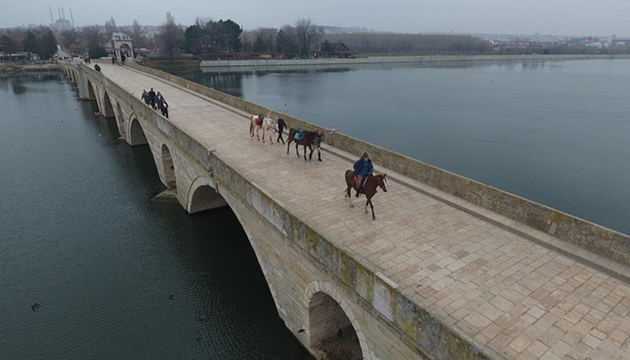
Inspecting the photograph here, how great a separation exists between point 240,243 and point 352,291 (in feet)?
35.5

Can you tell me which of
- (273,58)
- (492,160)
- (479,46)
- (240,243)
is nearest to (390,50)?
(479,46)

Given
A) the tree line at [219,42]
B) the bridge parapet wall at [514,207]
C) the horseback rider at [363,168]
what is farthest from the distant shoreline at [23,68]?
the horseback rider at [363,168]

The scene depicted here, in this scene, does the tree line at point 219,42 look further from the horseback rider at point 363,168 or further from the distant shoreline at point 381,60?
the horseback rider at point 363,168

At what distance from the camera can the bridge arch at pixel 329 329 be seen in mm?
10492

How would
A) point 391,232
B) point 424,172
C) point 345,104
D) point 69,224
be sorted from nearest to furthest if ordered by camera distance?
point 391,232, point 424,172, point 69,224, point 345,104

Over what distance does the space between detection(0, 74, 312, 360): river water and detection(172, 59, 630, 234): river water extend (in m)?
17.1

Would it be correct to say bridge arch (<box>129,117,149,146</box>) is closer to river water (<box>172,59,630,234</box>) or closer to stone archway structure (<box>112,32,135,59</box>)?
river water (<box>172,59,630,234</box>)

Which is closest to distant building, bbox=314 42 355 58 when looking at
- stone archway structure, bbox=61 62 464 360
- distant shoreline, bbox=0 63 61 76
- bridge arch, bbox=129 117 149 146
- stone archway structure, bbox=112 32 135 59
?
stone archway structure, bbox=112 32 135 59

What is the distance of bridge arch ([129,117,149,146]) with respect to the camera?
99.6ft

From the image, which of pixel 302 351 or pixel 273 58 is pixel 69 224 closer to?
pixel 302 351

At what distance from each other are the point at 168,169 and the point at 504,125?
103 feet

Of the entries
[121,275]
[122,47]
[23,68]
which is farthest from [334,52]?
[121,275]

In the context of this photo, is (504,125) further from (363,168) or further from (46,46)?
(46,46)

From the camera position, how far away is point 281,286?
11547mm
